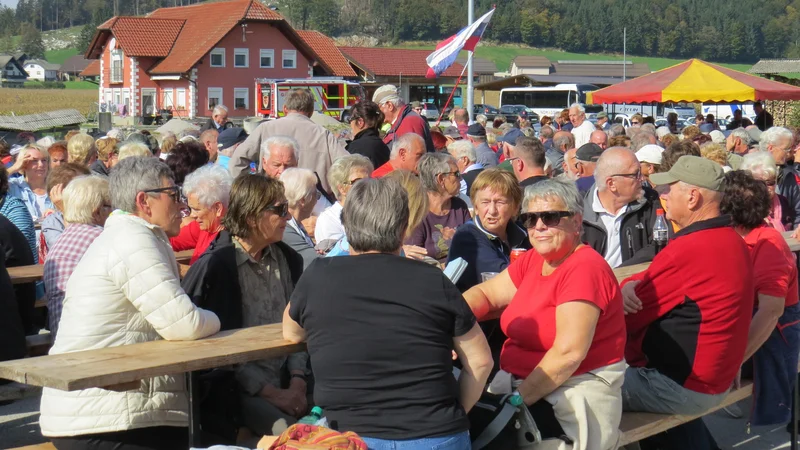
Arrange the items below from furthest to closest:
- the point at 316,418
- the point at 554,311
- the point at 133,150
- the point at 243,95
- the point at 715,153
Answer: the point at 243,95 → the point at 715,153 → the point at 133,150 → the point at 554,311 → the point at 316,418

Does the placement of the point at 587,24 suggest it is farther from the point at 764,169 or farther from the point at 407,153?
the point at 407,153

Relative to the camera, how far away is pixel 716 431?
5770 mm

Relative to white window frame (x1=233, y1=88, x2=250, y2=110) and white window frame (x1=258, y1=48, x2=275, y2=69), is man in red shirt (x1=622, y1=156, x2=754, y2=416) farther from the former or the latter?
white window frame (x1=258, y1=48, x2=275, y2=69)

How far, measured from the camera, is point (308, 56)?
58438mm

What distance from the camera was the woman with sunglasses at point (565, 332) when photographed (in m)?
3.52

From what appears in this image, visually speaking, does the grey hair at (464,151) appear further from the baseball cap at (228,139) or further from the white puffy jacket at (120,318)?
the white puffy jacket at (120,318)

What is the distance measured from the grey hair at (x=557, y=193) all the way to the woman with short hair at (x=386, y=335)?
822mm

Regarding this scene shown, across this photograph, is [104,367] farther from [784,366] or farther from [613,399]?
[784,366]

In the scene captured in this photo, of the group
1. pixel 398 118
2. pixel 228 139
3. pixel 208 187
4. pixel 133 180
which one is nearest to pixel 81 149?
pixel 228 139

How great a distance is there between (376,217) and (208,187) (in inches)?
74.9

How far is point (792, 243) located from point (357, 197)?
342 centimetres

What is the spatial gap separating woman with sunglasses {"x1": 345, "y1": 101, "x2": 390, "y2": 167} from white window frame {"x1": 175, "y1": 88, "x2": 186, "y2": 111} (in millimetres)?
49151

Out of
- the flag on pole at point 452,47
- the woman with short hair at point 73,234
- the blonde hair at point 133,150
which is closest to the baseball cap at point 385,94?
the blonde hair at point 133,150

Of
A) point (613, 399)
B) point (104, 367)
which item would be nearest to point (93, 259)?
point (104, 367)
